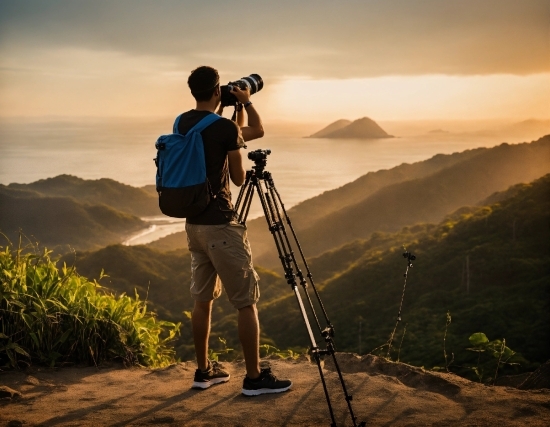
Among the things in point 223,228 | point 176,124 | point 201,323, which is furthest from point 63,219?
point 223,228

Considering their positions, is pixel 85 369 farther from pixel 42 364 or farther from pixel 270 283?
pixel 270 283

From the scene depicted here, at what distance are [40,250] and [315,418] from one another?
3450 millimetres

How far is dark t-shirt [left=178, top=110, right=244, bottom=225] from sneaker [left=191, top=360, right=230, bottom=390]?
122 centimetres

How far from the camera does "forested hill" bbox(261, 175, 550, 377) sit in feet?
94.6

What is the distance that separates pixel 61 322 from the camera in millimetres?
5152

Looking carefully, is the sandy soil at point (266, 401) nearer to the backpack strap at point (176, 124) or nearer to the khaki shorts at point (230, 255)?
the khaki shorts at point (230, 255)

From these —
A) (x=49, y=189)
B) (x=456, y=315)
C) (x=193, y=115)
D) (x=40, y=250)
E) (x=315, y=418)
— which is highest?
(x=49, y=189)

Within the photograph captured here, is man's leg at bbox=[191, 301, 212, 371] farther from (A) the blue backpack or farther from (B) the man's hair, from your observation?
(B) the man's hair

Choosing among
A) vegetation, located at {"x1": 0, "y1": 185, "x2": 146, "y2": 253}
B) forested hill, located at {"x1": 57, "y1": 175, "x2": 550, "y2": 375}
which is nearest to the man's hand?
forested hill, located at {"x1": 57, "y1": 175, "x2": 550, "y2": 375}

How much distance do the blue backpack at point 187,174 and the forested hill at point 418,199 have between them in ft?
233

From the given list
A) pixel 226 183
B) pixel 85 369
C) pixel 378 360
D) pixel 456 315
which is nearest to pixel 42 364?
pixel 85 369

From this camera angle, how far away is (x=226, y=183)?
3857mm

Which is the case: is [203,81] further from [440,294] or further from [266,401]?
[440,294]

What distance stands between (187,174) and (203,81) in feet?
1.88
